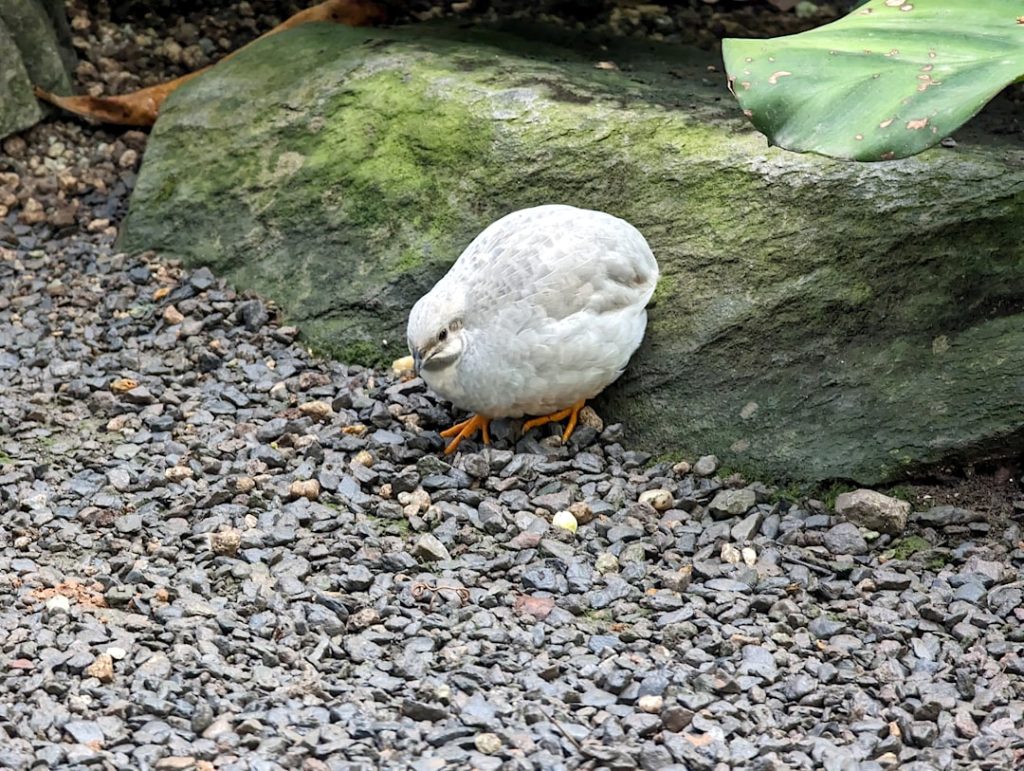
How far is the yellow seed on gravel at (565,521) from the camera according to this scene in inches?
163

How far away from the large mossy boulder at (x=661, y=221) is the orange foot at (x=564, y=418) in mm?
123

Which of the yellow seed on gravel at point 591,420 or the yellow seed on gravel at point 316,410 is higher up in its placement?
the yellow seed on gravel at point 316,410

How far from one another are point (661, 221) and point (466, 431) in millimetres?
961

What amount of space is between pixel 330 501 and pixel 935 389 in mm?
1847

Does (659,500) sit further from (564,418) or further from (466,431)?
(466,431)

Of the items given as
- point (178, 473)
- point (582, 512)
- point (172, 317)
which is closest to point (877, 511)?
point (582, 512)

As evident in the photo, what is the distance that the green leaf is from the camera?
3.46 meters

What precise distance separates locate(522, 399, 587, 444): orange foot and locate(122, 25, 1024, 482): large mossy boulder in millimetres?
123

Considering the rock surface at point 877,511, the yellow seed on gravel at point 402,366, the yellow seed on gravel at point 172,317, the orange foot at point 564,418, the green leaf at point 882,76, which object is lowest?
the rock surface at point 877,511

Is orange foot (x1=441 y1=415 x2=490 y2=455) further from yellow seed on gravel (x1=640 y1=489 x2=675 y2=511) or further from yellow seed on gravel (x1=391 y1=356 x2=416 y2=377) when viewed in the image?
yellow seed on gravel (x1=640 y1=489 x2=675 y2=511)

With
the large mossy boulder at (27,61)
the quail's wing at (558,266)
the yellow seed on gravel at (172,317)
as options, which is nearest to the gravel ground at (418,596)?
the yellow seed on gravel at (172,317)

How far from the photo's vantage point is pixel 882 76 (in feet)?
11.8

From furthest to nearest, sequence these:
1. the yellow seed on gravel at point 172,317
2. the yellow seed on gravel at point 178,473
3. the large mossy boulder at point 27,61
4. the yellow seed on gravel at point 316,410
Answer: the large mossy boulder at point 27,61 → the yellow seed on gravel at point 172,317 → the yellow seed on gravel at point 316,410 → the yellow seed on gravel at point 178,473

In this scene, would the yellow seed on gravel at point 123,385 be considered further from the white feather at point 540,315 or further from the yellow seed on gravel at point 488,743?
the yellow seed on gravel at point 488,743
